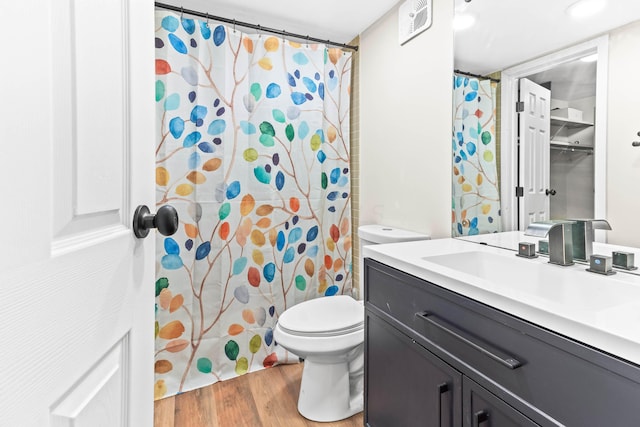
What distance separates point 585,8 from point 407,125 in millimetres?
890

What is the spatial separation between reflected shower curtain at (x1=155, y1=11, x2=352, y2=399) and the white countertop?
870 mm

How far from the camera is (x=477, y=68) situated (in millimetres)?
1552

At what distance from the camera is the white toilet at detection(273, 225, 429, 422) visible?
1.59 m

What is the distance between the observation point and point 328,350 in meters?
1.57

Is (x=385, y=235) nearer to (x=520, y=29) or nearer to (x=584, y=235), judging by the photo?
(x=584, y=235)

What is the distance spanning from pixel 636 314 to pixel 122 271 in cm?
102

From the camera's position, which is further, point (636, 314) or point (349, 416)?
point (349, 416)

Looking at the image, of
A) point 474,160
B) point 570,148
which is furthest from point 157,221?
point 474,160

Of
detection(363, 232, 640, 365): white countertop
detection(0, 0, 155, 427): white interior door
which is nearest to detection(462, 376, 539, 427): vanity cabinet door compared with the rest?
detection(363, 232, 640, 365): white countertop

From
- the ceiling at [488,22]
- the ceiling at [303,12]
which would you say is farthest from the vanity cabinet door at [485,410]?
the ceiling at [303,12]

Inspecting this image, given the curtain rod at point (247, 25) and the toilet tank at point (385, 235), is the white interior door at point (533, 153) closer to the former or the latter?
the toilet tank at point (385, 235)

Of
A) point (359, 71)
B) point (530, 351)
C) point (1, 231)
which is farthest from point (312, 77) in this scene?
point (1, 231)

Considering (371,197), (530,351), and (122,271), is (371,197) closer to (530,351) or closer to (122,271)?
(530,351)

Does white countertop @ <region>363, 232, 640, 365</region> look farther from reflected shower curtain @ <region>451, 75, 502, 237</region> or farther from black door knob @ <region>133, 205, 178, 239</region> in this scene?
black door knob @ <region>133, 205, 178, 239</region>
